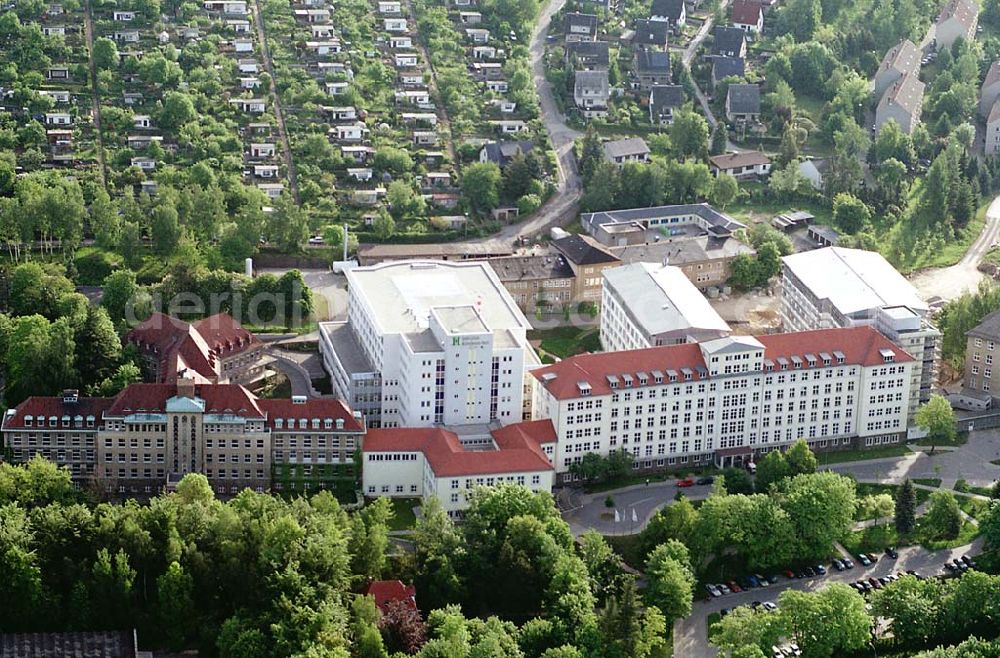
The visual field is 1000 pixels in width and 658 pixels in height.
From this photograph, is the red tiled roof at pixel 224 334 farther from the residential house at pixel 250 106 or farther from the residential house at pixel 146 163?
the residential house at pixel 250 106

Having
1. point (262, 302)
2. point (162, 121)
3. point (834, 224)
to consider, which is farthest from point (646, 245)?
point (162, 121)

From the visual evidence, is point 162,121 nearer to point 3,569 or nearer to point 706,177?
point 706,177

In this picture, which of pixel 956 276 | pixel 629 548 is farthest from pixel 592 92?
pixel 629 548

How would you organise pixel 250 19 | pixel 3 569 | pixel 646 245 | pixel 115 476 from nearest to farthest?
1. pixel 3 569
2. pixel 115 476
3. pixel 646 245
4. pixel 250 19

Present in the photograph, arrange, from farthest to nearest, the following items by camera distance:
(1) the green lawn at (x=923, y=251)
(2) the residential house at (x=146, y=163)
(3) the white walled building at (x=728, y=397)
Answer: (2) the residential house at (x=146, y=163)
(1) the green lawn at (x=923, y=251)
(3) the white walled building at (x=728, y=397)

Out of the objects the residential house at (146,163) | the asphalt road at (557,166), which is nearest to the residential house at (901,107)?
the asphalt road at (557,166)

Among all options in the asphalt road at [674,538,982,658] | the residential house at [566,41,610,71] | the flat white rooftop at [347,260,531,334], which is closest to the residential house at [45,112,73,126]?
the flat white rooftop at [347,260,531,334]

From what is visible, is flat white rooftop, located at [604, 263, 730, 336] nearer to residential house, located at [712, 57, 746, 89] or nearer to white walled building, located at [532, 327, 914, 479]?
white walled building, located at [532, 327, 914, 479]
